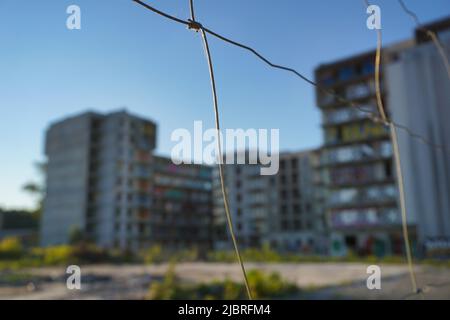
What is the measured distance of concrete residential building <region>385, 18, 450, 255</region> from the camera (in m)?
33.2

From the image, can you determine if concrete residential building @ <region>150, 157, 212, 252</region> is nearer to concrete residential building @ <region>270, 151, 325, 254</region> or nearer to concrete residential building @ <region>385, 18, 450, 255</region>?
concrete residential building @ <region>270, 151, 325, 254</region>

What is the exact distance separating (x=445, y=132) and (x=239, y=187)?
35657 millimetres

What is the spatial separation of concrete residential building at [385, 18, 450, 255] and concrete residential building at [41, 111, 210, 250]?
1270 inches

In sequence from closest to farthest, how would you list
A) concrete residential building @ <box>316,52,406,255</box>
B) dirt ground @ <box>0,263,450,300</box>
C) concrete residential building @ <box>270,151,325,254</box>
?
dirt ground @ <box>0,263,450,300</box> < concrete residential building @ <box>316,52,406,255</box> < concrete residential building @ <box>270,151,325,254</box>

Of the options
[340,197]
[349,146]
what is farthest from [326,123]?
[340,197]

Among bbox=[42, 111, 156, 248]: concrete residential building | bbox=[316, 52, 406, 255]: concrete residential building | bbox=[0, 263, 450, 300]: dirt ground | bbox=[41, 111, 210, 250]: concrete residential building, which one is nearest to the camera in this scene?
bbox=[0, 263, 450, 300]: dirt ground

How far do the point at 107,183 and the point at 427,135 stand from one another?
121 feet

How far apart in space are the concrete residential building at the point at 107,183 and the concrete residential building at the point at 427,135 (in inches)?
1270

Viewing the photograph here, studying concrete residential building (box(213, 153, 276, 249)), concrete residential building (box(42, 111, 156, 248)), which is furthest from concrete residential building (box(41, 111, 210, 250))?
concrete residential building (box(213, 153, 276, 249))

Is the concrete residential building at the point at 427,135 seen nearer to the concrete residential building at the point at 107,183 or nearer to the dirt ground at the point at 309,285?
the dirt ground at the point at 309,285

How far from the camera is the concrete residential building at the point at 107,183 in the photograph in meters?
52.2

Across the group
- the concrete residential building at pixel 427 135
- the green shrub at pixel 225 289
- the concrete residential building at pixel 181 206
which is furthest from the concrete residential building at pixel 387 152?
the green shrub at pixel 225 289

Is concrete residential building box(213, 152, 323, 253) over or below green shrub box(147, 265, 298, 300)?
over

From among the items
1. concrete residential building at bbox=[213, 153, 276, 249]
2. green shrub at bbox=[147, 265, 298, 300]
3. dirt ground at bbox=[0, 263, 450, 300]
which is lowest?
dirt ground at bbox=[0, 263, 450, 300]
